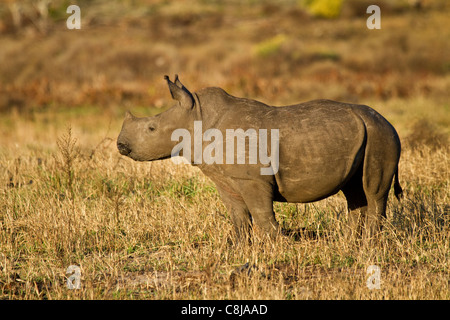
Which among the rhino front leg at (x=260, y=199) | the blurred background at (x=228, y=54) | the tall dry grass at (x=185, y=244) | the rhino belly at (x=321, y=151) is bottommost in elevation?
the tall dry grass at (x=185, y=244)

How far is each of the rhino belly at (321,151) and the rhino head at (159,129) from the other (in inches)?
42.4

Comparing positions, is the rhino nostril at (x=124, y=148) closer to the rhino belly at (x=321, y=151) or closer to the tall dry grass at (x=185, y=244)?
the tall dry grass at (x=185, y=244)

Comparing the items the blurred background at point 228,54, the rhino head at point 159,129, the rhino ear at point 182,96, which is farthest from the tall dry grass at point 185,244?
the blurred background at point 228,54

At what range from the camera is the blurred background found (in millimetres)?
22203

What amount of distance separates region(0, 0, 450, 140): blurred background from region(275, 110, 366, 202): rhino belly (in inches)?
299

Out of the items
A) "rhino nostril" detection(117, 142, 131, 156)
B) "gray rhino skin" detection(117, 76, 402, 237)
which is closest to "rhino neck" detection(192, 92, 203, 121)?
"gray rhino skin" detection(117, 76, 402, 237)

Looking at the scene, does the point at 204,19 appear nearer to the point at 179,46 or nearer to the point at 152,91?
the point at 179,46

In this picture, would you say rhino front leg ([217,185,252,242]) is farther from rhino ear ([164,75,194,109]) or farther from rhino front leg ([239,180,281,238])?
rhino ear ([164,75,194,109])

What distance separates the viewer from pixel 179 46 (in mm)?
36125

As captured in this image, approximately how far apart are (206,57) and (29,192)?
23.6 meters

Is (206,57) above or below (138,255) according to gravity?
above

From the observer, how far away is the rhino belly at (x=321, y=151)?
6039 mm
